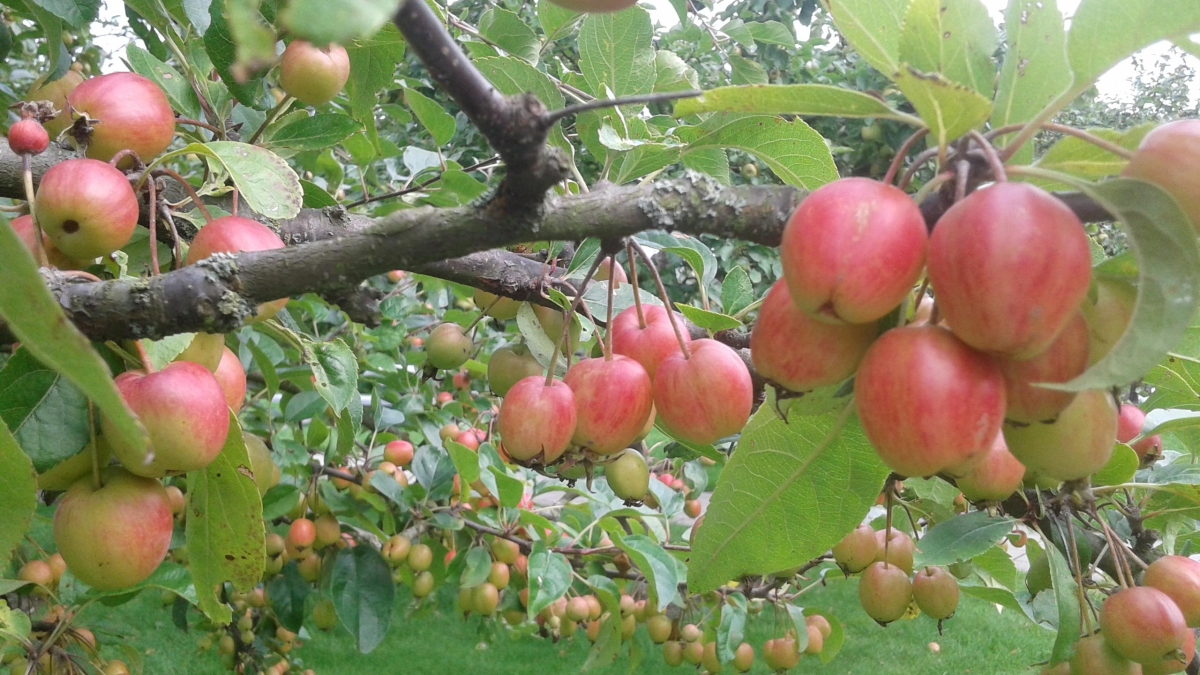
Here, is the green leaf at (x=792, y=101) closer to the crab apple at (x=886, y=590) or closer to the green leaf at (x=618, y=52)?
the green leaf at (x=618, y=52)

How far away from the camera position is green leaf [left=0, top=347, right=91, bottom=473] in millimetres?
953

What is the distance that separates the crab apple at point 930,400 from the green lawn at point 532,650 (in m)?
A: 3.90

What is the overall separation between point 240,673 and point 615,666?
7.15 ft

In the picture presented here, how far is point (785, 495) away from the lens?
1.05 m

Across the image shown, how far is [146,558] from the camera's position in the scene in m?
0.99

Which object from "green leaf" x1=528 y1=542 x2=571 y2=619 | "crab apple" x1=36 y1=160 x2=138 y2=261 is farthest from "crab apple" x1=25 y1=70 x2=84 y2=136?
"green leaf" x1=528 y1=542 x2=571 y2=619

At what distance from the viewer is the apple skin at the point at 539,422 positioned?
1118 millimetres

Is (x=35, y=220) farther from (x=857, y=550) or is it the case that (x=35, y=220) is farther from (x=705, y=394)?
(x=857, y=550)

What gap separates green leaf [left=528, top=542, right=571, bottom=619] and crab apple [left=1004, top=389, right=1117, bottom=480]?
1.24 m

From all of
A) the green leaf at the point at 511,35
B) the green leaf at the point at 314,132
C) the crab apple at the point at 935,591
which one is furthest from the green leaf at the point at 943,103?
the crab apple at the point at 935,591

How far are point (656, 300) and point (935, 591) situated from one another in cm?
97

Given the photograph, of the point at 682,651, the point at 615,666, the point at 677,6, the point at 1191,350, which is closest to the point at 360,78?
the point at 677,6

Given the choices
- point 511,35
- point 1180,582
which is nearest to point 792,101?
point 1180,582

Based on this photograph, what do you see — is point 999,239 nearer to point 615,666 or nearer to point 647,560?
point 647,560
